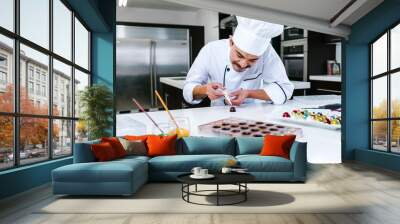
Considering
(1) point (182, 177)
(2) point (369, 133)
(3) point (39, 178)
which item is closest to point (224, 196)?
(1) point (182, 177)

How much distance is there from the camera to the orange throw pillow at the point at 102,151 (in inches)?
261

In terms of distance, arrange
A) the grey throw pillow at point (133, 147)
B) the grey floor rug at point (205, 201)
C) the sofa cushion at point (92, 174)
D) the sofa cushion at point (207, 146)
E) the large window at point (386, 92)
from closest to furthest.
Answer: the grey floor rug at point (205, 201), the sofa cushion at point (92, 174), the grey throw pillow at point (133, 147), the sofa cushion at point (207, 146), the large window at point (386, 92)

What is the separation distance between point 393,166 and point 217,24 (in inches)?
183

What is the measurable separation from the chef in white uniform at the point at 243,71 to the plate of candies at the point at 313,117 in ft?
1.22

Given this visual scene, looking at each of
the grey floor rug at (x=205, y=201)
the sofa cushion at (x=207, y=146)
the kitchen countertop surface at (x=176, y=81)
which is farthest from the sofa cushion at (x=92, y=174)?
the kitchen countertop surface at (x=176, y=81)

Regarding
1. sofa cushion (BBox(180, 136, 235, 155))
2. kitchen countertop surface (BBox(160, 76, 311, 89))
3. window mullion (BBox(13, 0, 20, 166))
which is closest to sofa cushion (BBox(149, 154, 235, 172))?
sofa cushion (BBox(180, 136, 235, 155))

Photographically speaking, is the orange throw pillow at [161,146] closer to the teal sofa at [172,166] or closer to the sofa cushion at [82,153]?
the teal sofa at [172,166]

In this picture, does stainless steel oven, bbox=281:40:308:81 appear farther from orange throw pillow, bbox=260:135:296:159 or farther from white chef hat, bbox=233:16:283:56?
orange throw pillow, bbox=260:135:296:159

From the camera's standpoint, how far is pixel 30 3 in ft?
21.4

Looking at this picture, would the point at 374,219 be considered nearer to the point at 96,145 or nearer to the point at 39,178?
the point at 96,145

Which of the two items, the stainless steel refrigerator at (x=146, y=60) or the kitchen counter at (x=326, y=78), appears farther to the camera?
the kitchen counter at (x=326, y=78)

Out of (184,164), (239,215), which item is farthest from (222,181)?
(184,164)

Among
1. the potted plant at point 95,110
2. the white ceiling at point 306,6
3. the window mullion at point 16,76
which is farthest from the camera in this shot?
→ the potted plant at point 95,110

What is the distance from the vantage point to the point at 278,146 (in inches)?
293
